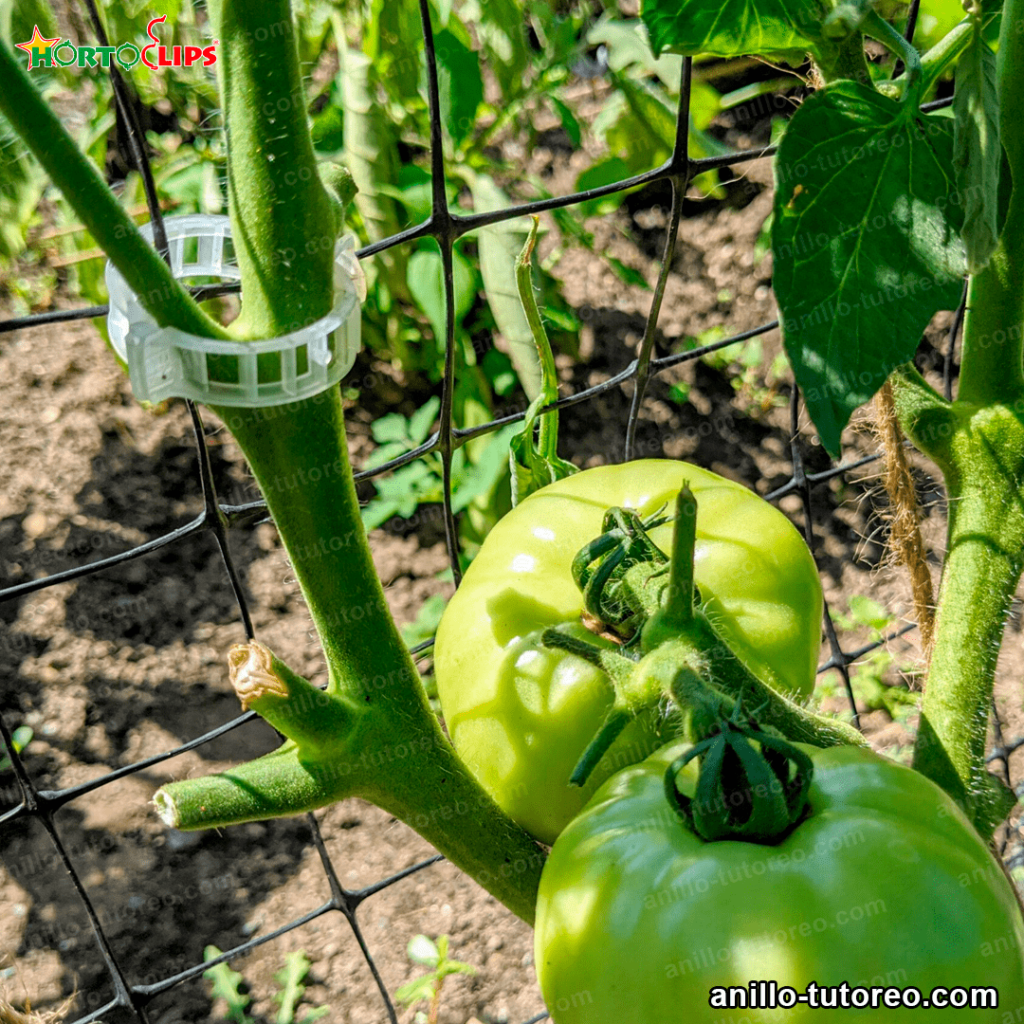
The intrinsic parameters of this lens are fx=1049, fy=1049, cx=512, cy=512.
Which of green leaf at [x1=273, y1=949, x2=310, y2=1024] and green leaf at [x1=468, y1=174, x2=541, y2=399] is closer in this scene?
green leaf at [x1=468, y1=174, x2=541, y2=399]

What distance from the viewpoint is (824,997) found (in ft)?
1.42

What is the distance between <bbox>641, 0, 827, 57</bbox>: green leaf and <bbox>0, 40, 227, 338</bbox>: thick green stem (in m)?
0.31

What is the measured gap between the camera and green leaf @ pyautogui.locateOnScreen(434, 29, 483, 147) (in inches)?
55.9

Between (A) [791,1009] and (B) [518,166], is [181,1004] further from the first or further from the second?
(B) [518,166]

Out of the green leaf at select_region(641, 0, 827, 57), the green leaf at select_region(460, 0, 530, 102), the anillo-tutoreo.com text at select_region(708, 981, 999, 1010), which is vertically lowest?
the anillo-tutoreo.com text at select_region(708, 981, 999, 1010)

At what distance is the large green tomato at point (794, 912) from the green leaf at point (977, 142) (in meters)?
0.28

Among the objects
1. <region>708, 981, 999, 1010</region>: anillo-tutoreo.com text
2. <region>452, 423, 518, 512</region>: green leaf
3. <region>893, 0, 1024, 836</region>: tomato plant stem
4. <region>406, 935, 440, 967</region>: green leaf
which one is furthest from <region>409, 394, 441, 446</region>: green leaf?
<region>708, 981, 999, 1010</region>: anillo-tutoreo.com text

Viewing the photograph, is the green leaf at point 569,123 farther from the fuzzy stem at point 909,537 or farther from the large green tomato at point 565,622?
the large green tomato at point 565,622

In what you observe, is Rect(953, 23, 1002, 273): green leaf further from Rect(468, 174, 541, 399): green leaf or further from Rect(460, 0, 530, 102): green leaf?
Rect(460, 0, 530, 102): green leaf

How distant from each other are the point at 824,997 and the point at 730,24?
49cm

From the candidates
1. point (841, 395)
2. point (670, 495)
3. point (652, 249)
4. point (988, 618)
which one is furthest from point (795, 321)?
point (652, 249)

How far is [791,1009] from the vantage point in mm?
432

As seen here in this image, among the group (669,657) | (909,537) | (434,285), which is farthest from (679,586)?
(434,285)

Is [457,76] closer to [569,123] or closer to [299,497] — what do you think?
[569,123]
